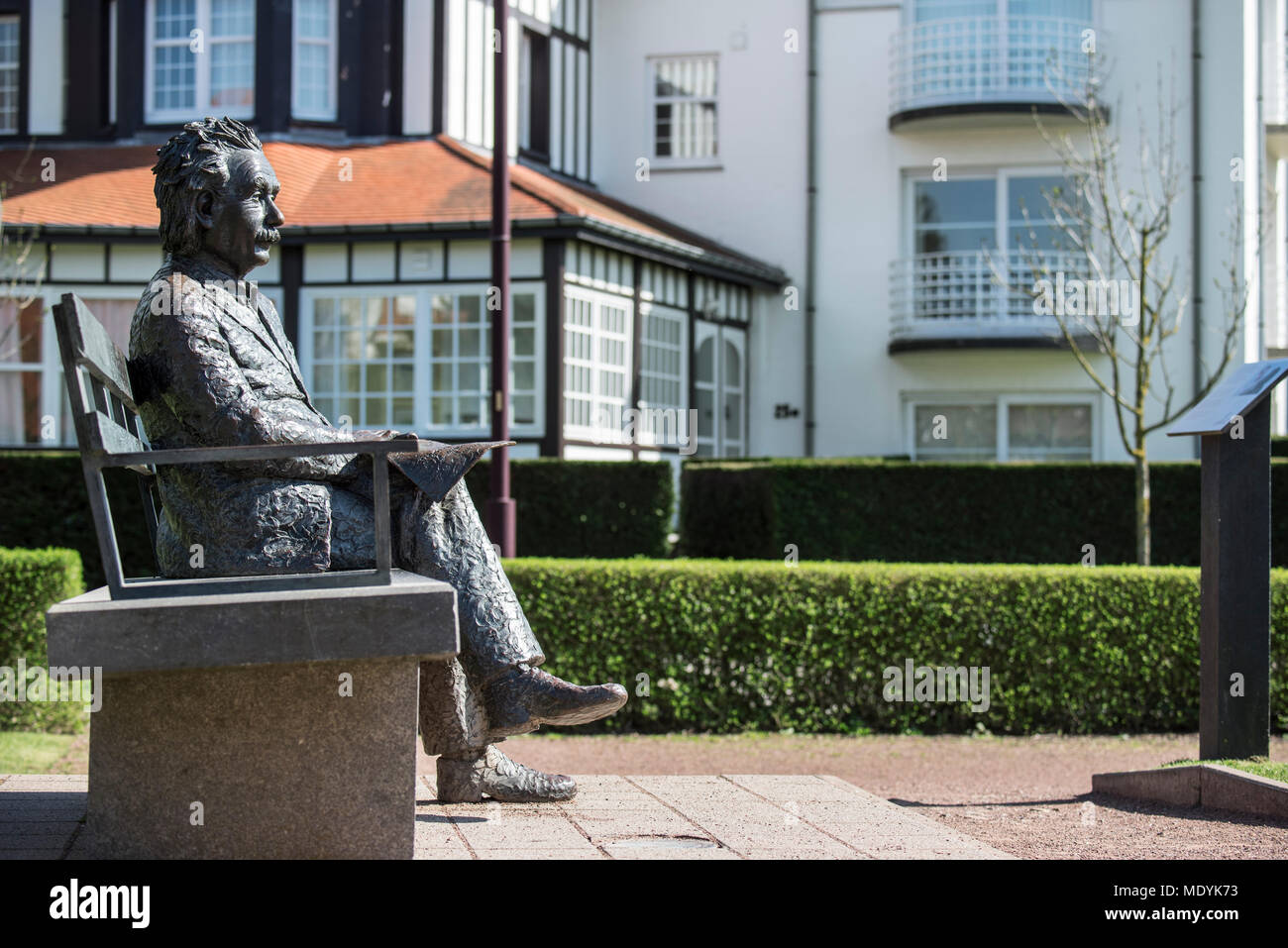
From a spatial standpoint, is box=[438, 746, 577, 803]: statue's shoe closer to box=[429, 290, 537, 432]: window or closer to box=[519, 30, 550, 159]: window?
box=[429, 290, 537, 432]: window

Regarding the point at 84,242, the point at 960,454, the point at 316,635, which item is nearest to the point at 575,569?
the point at 316,635

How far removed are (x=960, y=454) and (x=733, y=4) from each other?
7532 mm

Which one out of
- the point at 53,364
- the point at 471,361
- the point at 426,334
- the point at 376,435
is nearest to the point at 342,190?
the point at 426,334

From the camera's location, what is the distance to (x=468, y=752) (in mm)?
5359

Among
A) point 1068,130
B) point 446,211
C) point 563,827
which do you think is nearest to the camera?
point 563,827

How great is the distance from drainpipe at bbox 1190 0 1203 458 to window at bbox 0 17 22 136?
54.3ft

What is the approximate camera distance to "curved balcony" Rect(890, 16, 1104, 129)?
20.8 meters

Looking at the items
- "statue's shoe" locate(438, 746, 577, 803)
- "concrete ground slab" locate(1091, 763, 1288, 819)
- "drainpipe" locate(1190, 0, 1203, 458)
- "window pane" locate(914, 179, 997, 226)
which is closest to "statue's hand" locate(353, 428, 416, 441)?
"statue's shoe" locate(438, 746, 577, 803)

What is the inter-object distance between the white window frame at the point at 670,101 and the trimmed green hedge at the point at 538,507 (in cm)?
880

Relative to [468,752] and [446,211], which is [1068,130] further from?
[468,752]

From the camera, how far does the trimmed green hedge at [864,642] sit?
32.4 ft

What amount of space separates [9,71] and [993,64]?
1397 centimetres

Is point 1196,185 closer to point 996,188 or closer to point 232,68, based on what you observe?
point 996,188

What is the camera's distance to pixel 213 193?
516cm
